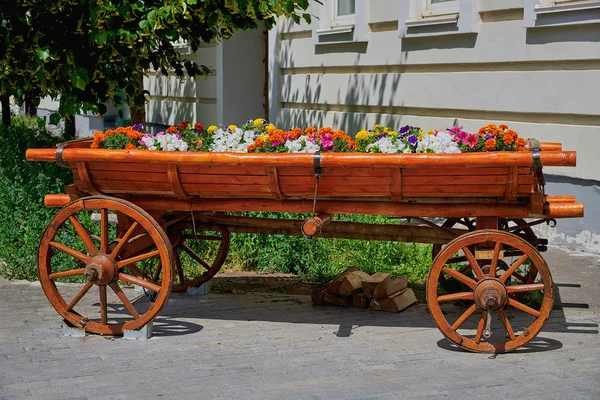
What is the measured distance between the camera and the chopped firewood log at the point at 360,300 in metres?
6.48

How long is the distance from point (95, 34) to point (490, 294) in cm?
350

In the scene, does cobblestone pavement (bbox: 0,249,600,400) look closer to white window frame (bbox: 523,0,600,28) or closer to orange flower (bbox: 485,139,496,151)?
orange flower (bbox: 485,139,496,151)

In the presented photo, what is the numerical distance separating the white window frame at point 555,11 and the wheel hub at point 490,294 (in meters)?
3.39

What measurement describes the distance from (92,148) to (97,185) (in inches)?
8.6

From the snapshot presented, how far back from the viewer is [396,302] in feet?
20.9

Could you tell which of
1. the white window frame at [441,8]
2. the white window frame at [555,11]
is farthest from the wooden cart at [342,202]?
the white window frame at [441,8]

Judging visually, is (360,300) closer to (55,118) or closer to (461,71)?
(55,118)

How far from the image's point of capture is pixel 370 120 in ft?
35.7

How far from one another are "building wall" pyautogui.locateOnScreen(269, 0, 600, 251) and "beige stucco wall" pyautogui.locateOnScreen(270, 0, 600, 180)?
10 millimetres

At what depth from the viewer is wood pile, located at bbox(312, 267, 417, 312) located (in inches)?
252

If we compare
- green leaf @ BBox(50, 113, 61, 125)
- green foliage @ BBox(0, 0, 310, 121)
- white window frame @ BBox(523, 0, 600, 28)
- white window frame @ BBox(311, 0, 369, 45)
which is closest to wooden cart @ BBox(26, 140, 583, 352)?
green foliage @ BBox(0, 0, 310, 121)

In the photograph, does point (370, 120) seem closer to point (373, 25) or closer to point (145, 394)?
point (373, 25)

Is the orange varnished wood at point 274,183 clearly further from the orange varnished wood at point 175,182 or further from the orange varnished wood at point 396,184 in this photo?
the orange varnished wood at point 396,184

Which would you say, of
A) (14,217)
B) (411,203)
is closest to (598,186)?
(411,203)
